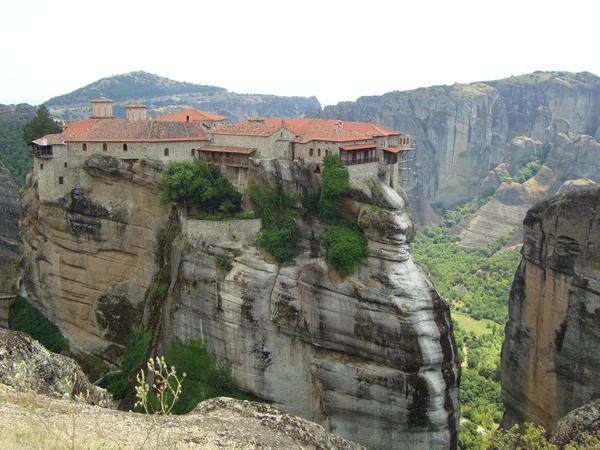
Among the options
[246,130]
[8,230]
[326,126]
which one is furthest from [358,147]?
[8,230]

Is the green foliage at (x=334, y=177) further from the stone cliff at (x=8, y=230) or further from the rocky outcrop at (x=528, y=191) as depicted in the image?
the rocky outcrop at (x=528, y=191)

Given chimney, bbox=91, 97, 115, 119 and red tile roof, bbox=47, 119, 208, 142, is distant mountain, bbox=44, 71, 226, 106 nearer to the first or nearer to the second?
chimney, bbox=91, 97, 115, 119

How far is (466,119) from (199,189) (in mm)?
81556

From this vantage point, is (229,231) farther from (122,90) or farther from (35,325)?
(122,90)

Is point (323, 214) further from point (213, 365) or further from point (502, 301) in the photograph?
point (502, 301)

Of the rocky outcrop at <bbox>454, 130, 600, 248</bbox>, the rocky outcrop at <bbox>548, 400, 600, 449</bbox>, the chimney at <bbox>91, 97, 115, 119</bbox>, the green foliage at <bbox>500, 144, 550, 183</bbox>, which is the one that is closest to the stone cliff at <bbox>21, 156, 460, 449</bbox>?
the chimney at <bbox>91, 97, 115, 119</bbox>

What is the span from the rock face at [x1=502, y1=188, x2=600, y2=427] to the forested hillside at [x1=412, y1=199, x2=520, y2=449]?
10.5ft

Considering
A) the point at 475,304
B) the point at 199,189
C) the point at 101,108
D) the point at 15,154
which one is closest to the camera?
the point at 199,189

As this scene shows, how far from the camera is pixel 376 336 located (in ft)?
99.1

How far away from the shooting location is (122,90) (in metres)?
175

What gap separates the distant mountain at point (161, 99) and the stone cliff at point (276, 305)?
376 ft

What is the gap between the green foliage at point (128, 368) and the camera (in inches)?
1409

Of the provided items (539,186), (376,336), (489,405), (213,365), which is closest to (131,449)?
(376,336)

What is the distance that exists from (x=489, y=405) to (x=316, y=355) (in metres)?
16.6
